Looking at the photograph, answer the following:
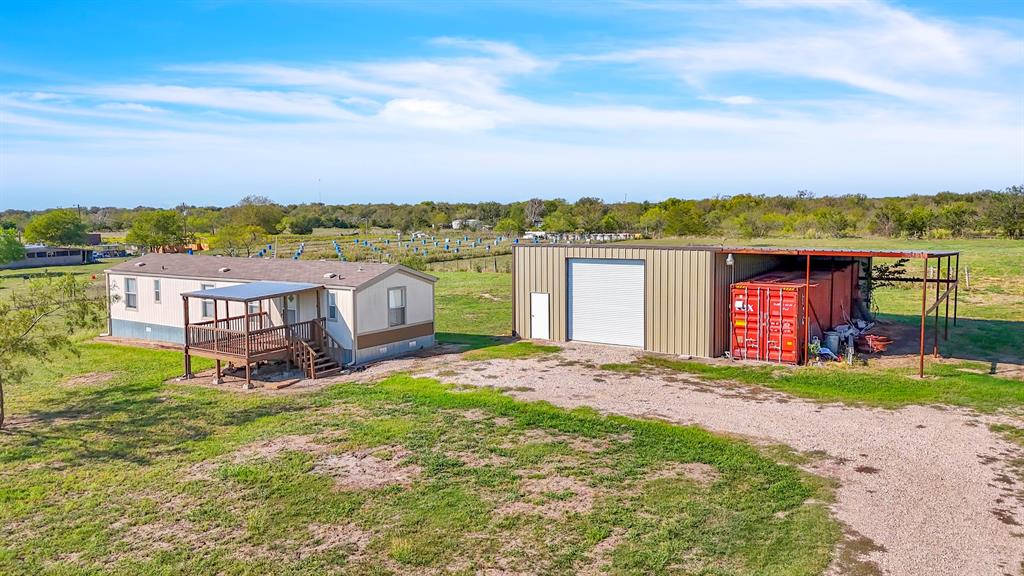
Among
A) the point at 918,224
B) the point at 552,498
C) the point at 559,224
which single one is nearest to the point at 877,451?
the point at 552,498

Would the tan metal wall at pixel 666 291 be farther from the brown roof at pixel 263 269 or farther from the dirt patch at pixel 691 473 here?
the dirt patch at pixel 691 473

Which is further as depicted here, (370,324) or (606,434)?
(370,324)

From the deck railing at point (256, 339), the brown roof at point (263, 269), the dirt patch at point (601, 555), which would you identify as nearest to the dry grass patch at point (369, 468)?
the dirt patch at point (601, 555)

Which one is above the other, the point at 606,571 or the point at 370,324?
the point at 370,324

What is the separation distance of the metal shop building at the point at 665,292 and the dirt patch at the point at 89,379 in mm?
11422

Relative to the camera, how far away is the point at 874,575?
7988 millimetres

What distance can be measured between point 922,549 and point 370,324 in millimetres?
14556

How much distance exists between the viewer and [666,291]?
20812mm

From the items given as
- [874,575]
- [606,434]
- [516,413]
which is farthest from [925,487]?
[516,413]

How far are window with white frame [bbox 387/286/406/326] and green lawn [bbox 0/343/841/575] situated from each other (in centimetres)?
538

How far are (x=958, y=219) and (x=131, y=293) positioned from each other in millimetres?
61573

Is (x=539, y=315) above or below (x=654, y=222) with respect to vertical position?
below

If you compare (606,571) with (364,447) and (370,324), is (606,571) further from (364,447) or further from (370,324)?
(370,324)

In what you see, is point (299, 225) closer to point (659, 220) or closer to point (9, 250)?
point (9, 250)
